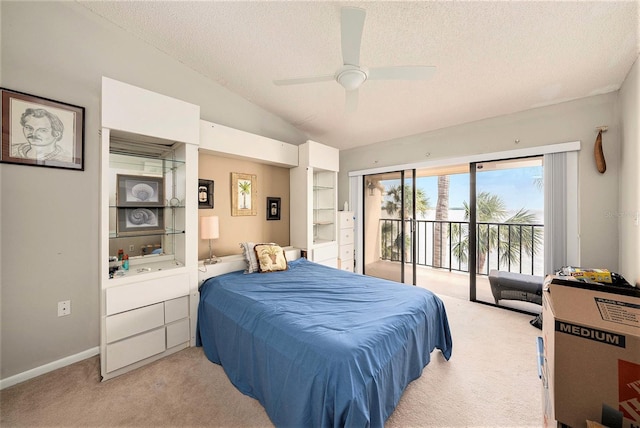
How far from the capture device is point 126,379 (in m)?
1.95

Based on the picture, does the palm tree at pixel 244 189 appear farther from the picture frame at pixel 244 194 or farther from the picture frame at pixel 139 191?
Answer: the picture frame at pixel 139 191

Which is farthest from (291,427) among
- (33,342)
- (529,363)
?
(33,342)

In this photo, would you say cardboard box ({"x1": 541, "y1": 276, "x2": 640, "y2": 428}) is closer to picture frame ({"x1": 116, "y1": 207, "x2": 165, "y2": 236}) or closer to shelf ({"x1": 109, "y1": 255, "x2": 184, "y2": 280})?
shelf ({"x1": 109, "y1": 255, "x2": 184, "y2": 280})

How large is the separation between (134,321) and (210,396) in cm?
96

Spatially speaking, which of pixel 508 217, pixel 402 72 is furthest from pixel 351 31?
pixel 508 217

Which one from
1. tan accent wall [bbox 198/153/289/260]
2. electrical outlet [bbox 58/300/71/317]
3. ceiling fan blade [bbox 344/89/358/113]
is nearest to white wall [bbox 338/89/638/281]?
ceiling fan blade [bbox 344/89/358/113]

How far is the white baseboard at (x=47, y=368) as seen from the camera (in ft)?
6.04

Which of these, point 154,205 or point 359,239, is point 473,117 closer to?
point 359,239

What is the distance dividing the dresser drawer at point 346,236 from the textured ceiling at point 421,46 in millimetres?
2067

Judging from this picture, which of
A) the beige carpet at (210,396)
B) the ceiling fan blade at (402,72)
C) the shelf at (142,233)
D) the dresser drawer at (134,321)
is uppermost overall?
the ceiling fan blade at (402,72)

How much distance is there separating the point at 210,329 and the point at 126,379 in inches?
26.8

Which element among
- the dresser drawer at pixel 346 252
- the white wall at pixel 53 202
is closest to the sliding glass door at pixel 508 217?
the dresser drawer at pixel 346 252

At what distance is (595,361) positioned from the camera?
762mm

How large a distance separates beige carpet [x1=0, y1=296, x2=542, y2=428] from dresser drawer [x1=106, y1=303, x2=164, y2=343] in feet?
1.12
